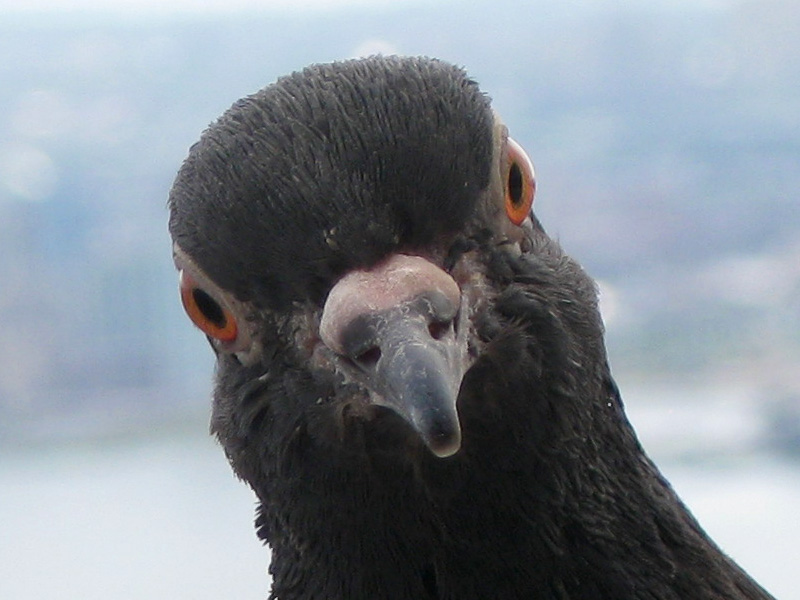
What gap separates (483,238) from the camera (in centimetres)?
263

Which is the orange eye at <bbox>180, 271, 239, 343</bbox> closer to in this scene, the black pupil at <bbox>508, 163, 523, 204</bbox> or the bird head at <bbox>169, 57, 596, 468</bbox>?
the bird head at <bbox>169, 57, 596, 468</bbox>

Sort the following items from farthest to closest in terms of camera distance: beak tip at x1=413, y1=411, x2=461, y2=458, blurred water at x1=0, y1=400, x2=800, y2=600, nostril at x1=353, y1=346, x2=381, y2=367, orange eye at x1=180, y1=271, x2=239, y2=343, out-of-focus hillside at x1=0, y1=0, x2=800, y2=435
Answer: blurred water at x1=0, y1=400, x2=800, y2=600, out-of-focus hillside at x1=0, y1=0, x2=800, y2=435, orange eye at x1=180, y1=271, x2=239, y2=343, nostril at x1=353, y1=346, x2=381, y2=367, beak tip at x1=413, y1=411, x2=461, y2=458

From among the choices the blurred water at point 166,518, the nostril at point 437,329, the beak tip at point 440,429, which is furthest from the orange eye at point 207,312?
the blurred water at point 166,518

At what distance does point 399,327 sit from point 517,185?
0.71 m

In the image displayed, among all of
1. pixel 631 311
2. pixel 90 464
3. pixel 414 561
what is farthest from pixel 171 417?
pixel 414 561

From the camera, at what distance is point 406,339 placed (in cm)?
217

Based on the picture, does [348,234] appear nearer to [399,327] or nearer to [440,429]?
[399,327]

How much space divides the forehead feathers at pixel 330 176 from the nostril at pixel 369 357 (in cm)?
22

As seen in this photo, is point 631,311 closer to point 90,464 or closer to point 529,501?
point 90,464

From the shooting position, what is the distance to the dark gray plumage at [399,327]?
246 cm

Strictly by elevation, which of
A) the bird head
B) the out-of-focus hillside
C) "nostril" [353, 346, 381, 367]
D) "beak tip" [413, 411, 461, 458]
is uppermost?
the out-of-focus hillside

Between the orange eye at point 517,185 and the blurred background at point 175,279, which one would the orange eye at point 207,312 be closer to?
the orange eye at point 517,185

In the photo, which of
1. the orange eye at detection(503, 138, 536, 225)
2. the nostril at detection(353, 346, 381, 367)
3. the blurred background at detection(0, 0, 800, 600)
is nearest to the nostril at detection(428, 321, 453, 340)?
the nostril at detection(353, 346, 381, 367)

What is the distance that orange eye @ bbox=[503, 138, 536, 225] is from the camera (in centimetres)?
273
